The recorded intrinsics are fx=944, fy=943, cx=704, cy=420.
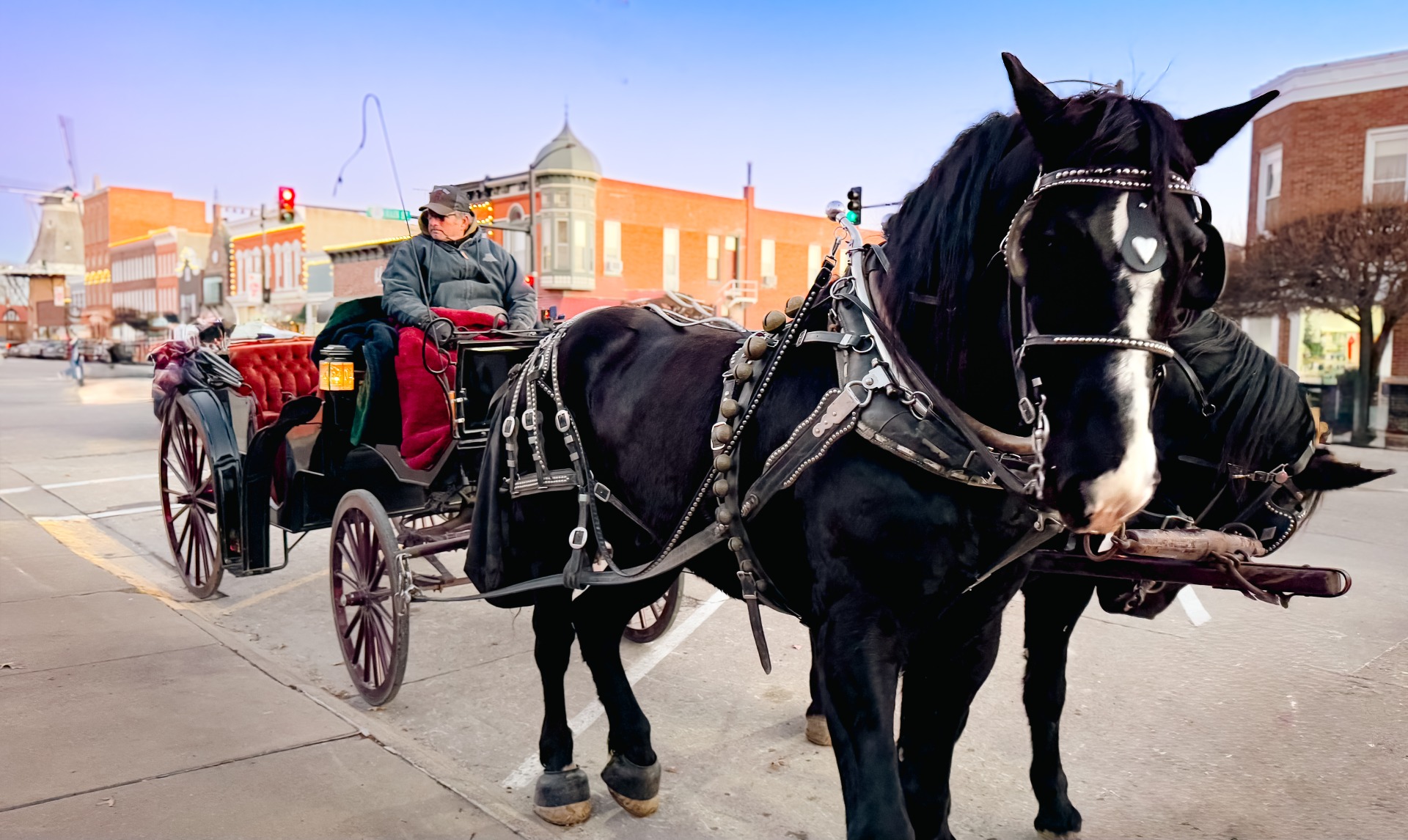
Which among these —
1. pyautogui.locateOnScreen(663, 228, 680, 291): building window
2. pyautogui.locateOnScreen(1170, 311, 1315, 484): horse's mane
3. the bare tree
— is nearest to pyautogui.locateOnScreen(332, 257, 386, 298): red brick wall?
pyautogui.locateOnScreen(663, 228, 680, 291): building window

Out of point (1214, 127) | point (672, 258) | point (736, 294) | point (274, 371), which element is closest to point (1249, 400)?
point (1214, 127)

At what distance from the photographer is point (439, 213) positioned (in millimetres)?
5039

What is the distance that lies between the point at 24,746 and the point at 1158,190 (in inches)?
174

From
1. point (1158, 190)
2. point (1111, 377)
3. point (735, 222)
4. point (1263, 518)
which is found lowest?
point (1263, 518)

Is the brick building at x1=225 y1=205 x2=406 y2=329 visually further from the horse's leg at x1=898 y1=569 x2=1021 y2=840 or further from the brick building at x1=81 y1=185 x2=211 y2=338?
the horse's leg at x1=898 y1=569 x2=1021 y2=840

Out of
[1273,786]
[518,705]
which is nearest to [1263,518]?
[1273,786]

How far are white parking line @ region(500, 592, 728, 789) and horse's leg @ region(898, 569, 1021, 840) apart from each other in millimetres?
1542

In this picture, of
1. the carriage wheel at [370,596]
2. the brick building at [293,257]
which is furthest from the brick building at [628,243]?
the carriage wheel at [370,596]

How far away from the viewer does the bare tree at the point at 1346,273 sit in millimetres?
16469

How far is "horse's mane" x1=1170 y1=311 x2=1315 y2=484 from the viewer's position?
3295 mm

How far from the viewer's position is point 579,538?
11.1ft

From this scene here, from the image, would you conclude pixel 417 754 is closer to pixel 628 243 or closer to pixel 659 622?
pixel 659 622

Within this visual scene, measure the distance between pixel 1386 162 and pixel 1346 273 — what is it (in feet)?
26.6

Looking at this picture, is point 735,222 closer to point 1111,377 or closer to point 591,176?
point 591,176
